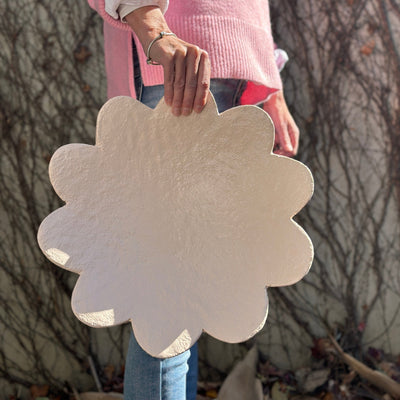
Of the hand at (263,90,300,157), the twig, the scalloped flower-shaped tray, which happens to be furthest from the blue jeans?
the twig

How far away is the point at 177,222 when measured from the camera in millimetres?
923

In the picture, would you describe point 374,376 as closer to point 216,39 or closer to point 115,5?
point 216,39

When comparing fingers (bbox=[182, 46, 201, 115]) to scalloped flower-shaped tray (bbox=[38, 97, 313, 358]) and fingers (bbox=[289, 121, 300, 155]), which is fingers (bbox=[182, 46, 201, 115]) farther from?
fingers (bbox=[289, 121, 300, 155])

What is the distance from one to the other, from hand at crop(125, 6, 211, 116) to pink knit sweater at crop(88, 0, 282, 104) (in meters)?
0.12

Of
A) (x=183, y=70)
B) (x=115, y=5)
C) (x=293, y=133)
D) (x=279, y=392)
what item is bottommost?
(x=279, y=392)

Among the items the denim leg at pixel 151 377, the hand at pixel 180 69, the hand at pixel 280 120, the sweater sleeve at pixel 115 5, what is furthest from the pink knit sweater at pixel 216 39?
the denim leg at pixel 151 377

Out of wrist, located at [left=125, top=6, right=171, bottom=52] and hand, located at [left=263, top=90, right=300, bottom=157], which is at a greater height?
wrist, located at [left=125, top=6, right=171, bottom=52]

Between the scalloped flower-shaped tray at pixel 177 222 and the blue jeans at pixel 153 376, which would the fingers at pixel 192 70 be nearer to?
the scalloped flower-shaped tray at pixel 177 222

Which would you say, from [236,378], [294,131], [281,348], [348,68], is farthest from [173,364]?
[348,68]

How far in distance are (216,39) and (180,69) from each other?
9.0 inches

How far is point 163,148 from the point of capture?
36.0 inches

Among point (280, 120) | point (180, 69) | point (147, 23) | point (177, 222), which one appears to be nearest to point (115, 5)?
point (147, 23)

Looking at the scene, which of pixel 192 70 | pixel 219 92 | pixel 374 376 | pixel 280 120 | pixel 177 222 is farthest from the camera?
pixel 374 376

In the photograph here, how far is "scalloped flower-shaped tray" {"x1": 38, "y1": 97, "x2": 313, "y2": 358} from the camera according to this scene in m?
0.84
